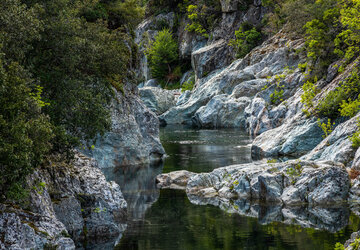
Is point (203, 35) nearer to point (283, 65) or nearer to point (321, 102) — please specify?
point (283, 65)

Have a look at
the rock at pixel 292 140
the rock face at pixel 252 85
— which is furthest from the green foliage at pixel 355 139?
the rock face at pixel 252 85

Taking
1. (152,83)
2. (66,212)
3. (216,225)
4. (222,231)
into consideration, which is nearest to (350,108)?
(216,225)

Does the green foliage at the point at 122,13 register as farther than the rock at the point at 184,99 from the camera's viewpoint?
No

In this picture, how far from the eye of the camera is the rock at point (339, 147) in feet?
86.5

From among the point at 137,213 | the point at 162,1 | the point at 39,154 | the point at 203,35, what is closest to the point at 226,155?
the point at 137,213

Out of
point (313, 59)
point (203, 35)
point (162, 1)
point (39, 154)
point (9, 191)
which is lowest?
point (9, 191)

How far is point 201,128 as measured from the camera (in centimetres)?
6575

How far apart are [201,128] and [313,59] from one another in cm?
2195

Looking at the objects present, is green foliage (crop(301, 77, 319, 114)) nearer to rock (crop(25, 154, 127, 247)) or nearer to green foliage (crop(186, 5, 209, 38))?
rock (crop(25, 154, 127, 247))

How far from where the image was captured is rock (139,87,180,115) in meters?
77.8

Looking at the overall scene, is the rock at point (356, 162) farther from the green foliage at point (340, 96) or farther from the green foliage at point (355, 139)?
the green foliage at point (340, 96)

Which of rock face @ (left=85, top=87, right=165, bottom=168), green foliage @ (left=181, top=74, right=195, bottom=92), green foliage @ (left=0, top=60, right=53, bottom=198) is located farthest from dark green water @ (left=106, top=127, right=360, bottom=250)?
green foliage @ (left=181, top=74, right=195, bottom=92)

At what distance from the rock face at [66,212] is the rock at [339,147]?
12.3 meters

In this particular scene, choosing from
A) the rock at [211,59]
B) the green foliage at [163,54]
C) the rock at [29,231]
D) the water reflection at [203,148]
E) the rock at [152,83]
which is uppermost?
the green foliage at [163,54]
